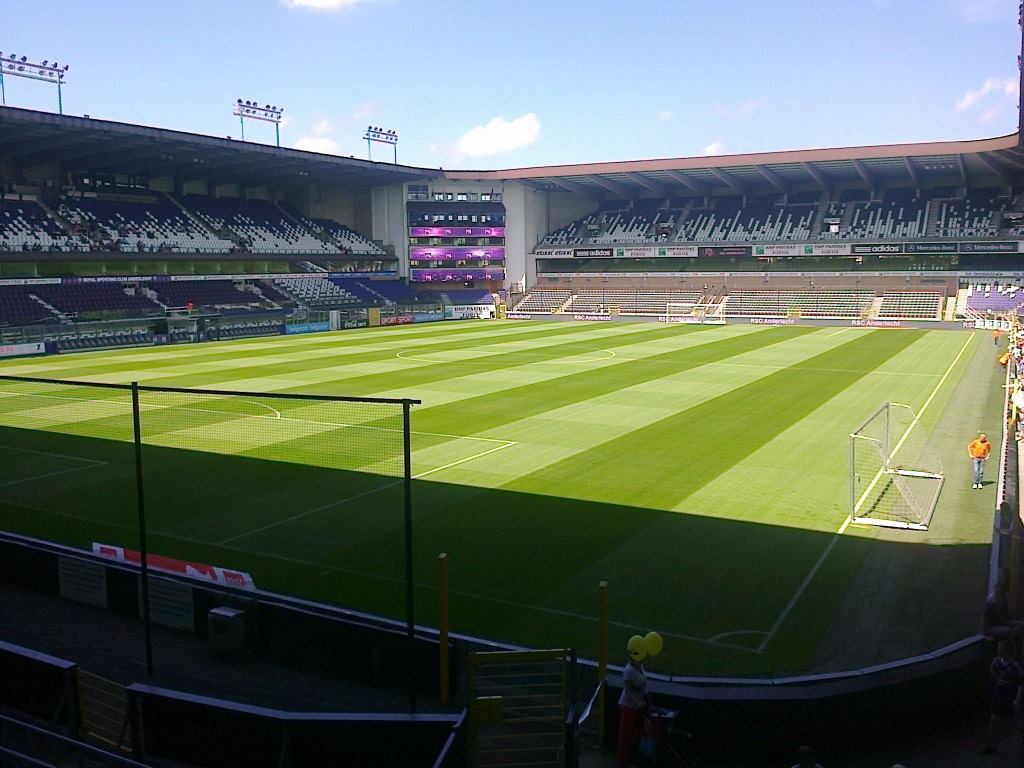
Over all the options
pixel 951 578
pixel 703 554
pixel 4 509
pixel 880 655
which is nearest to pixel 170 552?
pixel 4 509

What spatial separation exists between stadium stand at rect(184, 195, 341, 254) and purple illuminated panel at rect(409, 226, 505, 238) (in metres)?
8.68

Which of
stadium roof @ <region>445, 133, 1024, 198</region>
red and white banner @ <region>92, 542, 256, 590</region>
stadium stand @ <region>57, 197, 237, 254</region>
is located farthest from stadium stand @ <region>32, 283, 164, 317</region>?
red and white banner @ <region>92, 542, 256, 590</region>

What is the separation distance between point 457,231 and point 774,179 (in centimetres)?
3019

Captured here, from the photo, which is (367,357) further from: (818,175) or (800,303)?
(818,175)

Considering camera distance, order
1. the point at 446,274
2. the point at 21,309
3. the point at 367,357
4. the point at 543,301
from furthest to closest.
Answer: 1. the point at 446,274
2. the point at 543,301
3. the point at 21,309
4. the point at 367,357

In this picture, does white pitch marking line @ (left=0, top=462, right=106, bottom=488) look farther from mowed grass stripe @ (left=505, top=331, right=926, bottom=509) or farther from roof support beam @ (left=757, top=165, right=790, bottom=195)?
roof support beam @ (left=757, top=165, right=790, bottom=195)

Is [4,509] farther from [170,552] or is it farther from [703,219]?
[703,219]

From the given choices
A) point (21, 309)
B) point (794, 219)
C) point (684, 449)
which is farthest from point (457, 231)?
point (684, 449)

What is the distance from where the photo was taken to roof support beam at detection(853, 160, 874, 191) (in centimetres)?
7194

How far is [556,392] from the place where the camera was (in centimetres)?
2980

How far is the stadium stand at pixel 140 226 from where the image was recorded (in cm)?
6162

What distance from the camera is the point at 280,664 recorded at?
10.2 meters

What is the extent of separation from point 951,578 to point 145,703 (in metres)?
10.9

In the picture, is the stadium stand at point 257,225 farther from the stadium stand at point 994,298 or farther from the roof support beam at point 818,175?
the stadium stand at point 994,298
